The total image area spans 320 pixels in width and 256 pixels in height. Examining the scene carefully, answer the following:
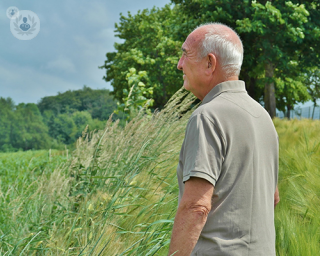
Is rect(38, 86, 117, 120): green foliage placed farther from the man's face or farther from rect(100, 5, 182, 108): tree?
the man's face

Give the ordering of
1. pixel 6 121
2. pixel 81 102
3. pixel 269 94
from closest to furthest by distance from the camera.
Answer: pixel 269 94 → pixel 6 121 → pixel 81 102

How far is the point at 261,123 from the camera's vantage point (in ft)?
4.18

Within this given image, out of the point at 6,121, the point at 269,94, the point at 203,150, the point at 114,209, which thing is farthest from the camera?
the point at 6,121

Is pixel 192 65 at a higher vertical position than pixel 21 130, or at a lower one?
higher

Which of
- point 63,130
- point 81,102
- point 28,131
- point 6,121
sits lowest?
point 63,130

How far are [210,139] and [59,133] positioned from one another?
23976 millimetres

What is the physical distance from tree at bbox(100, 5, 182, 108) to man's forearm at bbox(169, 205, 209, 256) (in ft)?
63.2

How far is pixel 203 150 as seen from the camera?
108 centimetres

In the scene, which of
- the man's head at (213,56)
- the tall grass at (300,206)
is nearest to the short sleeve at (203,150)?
the man's head at (213,56)

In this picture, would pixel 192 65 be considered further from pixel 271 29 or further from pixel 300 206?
pixel 271 29

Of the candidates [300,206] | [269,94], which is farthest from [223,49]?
[269,94]

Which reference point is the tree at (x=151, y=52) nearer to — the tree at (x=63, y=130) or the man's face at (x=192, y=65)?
the tree at (x=63, y=130)

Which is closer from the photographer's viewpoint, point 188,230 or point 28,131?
point 188,230

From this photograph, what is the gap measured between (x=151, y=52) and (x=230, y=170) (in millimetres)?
23793
